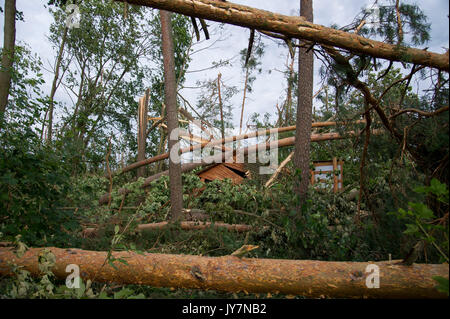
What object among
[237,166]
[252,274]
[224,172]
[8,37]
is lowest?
[252,274]

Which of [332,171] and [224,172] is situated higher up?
[224,172]

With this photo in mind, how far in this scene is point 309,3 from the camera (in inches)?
229

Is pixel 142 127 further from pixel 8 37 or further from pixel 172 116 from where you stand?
pixel 8 37

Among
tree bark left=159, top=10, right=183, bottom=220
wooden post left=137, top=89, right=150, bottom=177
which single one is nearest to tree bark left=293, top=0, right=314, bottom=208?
tree bark left=159, top=10, right=183, bottom=220

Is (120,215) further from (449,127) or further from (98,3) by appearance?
(98,3)

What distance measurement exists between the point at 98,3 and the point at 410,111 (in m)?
15.2

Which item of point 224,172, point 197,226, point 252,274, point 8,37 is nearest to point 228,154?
point 224,172

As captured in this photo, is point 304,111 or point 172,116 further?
point 172,116

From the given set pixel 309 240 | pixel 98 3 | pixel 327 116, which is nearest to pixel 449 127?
pixel 309 240

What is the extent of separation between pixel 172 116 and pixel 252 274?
16.4 feet

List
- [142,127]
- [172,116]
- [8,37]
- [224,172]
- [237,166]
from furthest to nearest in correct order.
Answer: [142,127] → [237,166] → [224,172] → [172,116] → [8,37]

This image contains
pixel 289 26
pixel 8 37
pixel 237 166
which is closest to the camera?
pixel 289 26

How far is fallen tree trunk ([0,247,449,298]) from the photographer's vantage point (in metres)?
2.31

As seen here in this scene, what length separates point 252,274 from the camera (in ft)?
9.03
